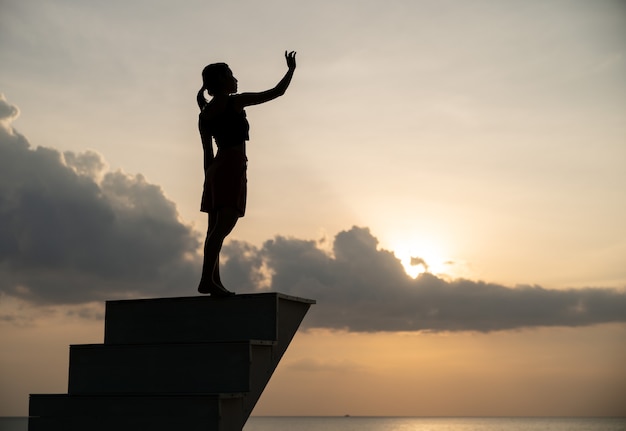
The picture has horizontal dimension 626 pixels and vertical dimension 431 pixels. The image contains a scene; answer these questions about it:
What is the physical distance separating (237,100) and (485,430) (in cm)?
15639

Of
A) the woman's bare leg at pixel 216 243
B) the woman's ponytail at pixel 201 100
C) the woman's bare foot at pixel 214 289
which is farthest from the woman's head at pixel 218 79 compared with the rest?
the woman's bare foot at pixel 214 289

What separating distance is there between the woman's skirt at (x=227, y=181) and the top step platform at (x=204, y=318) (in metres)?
0.86

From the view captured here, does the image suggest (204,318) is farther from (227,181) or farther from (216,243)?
(227,181)

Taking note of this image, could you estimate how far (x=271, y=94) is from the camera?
7172 millimetres

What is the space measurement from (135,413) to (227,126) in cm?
263

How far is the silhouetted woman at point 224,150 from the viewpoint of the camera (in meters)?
7.19

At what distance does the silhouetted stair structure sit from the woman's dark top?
55.9 inches

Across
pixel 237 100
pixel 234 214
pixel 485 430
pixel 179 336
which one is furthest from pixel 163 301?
pixel 485 430

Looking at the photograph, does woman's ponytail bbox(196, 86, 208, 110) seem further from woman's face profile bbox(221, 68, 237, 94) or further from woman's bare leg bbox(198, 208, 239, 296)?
woman's bare leg bbox(198, 208, 239, 296)

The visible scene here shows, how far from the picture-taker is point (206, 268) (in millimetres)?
7098

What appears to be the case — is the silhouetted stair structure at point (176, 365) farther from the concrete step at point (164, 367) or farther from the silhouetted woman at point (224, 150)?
the silhouetted woman at point (224, 150)

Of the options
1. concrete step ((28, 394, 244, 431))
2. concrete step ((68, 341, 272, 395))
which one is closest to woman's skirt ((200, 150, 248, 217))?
concrete step ((68, 341, 272, 395))

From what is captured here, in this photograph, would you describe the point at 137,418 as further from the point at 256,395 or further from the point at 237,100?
the point at 237,100

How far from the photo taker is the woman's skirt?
7.18m
